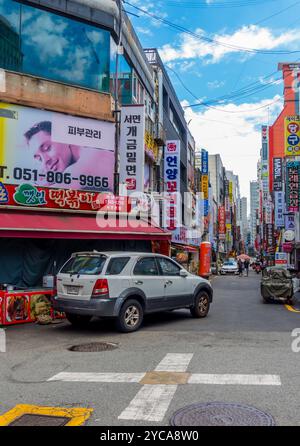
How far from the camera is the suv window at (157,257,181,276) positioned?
11391 millimetres

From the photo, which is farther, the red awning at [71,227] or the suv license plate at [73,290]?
the red awning at [71,227]

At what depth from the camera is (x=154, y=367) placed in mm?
7094

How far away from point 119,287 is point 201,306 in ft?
11.2

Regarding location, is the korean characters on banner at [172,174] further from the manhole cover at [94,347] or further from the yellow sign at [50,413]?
the yellow sign at [50,413]

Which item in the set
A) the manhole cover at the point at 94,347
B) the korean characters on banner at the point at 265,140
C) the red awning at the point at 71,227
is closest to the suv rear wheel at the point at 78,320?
the manhole cover at the point at 94,347

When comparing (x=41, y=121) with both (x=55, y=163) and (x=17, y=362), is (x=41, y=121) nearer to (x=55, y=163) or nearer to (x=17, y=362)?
(x=55, y=163)

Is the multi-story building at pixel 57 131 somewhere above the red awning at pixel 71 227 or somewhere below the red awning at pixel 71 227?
above

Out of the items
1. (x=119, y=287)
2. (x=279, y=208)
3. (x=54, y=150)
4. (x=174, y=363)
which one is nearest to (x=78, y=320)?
(x=119, y=287)

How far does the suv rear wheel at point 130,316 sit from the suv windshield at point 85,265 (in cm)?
102

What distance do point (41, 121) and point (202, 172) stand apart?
123 feet

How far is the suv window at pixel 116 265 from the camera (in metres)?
9.90

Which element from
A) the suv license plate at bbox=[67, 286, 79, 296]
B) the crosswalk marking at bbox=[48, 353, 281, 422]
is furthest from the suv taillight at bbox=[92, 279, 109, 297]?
the crosswalk marking at bbox=[48, 353, 281, 422]

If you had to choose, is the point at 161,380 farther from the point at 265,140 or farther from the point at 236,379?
the point at 265,140
